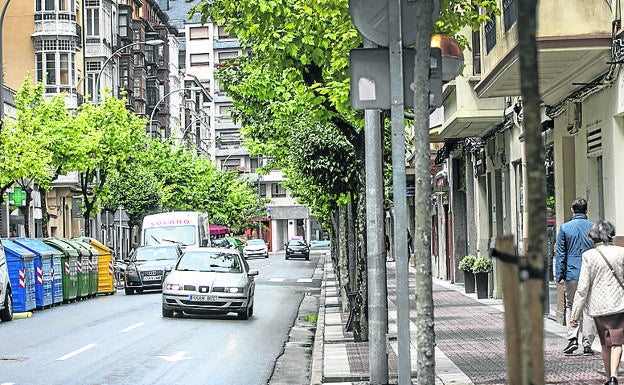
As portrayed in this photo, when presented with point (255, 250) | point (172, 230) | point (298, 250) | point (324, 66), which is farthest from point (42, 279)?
point (255, 250)

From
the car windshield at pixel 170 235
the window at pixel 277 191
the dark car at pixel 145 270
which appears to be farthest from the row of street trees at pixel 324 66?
the window at pixel 277 191

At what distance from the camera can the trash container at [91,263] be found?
3706cm

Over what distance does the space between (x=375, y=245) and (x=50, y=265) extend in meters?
21.3

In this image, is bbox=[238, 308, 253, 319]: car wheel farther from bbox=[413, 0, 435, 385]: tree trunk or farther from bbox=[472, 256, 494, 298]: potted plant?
bbox=[413, 0, 435, 385]: tree trunk

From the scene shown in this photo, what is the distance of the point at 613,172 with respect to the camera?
1581cm

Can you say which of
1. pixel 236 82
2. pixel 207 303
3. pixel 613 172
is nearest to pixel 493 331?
pixel 613 172

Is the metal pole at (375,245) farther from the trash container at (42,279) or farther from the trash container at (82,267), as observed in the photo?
the trash container at (82,267)

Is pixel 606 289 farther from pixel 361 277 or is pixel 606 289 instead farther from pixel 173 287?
pixel 173 287

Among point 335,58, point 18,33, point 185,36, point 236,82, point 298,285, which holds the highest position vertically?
point 185,36

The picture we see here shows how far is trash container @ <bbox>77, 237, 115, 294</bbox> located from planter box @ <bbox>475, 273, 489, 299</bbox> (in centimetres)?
1604

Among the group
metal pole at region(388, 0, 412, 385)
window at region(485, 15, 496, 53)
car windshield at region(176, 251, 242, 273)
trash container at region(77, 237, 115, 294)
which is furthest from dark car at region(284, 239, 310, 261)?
metal pole at region(388, 0, 412, 385)

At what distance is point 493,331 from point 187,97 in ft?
348

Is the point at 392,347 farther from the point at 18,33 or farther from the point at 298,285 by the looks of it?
the point at 18,33

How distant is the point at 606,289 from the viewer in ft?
36.2
